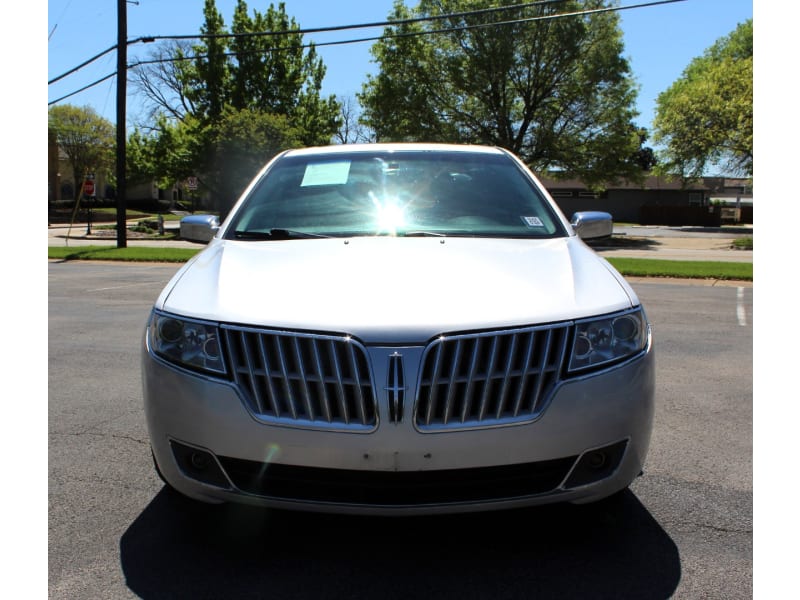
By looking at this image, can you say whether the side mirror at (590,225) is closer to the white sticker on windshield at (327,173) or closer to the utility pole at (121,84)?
the white sticker on windshield at (327,173)

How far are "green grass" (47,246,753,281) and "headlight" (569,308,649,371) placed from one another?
1267 cm

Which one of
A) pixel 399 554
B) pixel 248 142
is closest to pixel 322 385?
pixel 399 554

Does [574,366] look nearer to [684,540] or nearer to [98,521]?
[684,540]

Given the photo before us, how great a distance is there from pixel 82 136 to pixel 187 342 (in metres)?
62.0

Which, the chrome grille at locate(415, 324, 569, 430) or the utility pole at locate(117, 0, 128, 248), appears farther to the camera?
the utility pole at locate(117, 0, 128, 248)

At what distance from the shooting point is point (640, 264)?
17.5 meters

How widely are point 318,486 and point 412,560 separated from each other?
51cm

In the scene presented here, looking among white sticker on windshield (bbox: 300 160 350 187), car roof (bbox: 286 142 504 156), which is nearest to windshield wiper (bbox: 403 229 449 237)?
white sticker on windshield (bbox: 300 160 350 187)

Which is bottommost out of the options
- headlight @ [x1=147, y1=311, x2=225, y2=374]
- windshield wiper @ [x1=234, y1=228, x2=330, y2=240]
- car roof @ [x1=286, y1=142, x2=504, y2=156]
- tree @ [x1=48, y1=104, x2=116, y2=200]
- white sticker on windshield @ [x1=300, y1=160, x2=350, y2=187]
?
headlight @ [x1=147, y1=311, x2=225, y2=374]

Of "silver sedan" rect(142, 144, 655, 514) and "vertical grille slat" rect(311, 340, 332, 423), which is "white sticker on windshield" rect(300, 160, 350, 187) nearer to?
"silver sedan" rect(142, 144, 655, 514)

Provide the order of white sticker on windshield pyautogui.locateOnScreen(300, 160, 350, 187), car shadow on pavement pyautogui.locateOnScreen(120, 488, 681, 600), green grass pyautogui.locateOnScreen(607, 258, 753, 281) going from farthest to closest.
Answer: green grass pyautogui.locateOnScreen(607, 258, 753, 281)
white sticker on windshield pyautogui.locateOnScreen(300, 160, 350, 187)
car shadow on pavement pyautogui.locateOnScreen(120, 488, 681, 600)

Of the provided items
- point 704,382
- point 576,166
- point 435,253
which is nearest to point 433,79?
point 576,166

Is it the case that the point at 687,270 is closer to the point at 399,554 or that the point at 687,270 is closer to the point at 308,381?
the point at 399,554

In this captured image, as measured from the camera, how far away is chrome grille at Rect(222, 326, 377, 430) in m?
2.50
